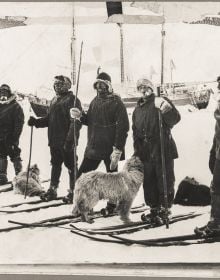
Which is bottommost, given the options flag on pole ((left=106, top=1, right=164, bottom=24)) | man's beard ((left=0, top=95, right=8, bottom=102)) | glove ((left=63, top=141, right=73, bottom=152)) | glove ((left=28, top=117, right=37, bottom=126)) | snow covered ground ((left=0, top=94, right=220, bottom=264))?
snow covered ground ((left=0, top=94, right=220, bottom=264))

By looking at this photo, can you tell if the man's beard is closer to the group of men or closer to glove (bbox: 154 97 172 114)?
the group of men

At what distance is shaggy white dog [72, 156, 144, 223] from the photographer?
232 cm

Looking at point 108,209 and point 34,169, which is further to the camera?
point 34,169

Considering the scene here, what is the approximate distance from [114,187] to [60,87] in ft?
2.15

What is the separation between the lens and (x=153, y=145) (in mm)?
2348

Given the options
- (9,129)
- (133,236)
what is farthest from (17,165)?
(133,236)

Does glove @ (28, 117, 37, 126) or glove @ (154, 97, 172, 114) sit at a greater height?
glove @ (154, 97, 172, 114)

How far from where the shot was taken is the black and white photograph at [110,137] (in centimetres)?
231

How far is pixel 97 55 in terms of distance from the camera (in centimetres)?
243

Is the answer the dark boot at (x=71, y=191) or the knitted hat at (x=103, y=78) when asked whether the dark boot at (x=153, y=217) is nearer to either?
the dark boot at (x=71, y=191)

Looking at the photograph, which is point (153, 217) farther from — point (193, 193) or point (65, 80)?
point (65, 80)

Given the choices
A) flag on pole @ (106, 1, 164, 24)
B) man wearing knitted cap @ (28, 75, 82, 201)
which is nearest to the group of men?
man wearing knitted cap @ (28, 75, 82, 201)

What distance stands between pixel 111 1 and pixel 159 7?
0.27 meters

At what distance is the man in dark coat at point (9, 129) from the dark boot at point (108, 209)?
0.55 meters
